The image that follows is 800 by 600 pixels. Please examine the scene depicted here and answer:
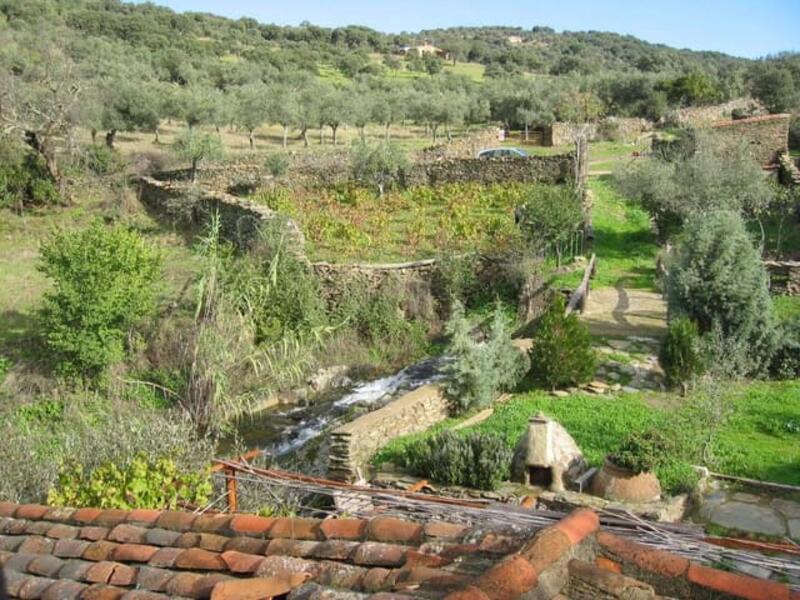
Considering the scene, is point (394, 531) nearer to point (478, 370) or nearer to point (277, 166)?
point (478, 370)

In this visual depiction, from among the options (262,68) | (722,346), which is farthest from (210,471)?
(262,68)

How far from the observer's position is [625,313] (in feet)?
52.6

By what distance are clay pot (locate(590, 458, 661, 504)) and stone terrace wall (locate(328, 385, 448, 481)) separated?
10.9ft

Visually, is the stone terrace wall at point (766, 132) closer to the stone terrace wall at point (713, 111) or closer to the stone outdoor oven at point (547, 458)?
the stone terrace wall at point (713, 111)

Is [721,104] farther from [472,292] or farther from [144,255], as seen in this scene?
[144,255]

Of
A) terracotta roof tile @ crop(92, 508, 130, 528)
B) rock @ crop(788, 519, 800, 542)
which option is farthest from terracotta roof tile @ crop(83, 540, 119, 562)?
rock @ crop(788, 519, 800, 542)

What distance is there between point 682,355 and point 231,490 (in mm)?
7748

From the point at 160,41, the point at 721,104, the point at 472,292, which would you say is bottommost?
the point at 472,292

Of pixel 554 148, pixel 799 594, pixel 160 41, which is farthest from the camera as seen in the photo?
pixel 160 41

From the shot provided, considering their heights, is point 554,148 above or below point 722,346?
above

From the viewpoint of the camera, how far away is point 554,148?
35.6 m

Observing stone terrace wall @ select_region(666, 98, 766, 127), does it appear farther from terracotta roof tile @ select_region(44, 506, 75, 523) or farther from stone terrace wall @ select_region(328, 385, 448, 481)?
terracotta roof tile @ select_region(44, 506, 75, 523)

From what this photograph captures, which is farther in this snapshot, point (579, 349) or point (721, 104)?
point (721, 104)

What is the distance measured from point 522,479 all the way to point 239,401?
5.71 metres
